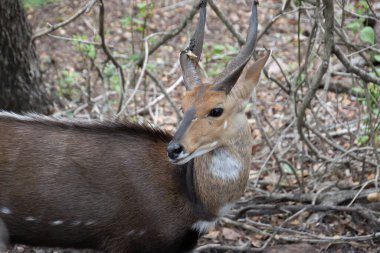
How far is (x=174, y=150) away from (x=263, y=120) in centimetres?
376

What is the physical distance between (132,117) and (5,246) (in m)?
2.52

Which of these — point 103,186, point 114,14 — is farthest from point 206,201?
point 114,14

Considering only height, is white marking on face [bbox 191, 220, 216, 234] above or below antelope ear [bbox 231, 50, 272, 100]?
below

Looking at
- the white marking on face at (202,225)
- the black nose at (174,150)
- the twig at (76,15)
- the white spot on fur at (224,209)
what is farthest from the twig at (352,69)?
the twig at (76,15)

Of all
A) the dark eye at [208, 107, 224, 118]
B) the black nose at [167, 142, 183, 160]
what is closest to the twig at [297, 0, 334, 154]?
the dark eye at [208, 107, 224, 118]

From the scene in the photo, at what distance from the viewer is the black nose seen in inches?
169

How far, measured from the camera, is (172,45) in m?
9.24

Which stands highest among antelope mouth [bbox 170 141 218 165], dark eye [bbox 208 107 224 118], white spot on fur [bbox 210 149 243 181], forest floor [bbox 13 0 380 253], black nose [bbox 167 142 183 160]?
dark eye [bbox 208 107 224 118]

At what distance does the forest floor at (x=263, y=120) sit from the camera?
589 centimetres

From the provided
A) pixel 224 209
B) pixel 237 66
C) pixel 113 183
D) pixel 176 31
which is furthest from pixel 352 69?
pixel 113 183

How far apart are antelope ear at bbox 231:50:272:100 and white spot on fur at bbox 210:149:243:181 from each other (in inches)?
15.4

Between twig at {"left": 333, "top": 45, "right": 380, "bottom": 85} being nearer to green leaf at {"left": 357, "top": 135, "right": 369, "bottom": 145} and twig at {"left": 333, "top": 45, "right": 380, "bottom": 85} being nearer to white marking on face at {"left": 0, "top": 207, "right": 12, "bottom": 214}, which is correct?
green leaf at {"left": 357, "top": 135, "right": 369, "bottom": 145}

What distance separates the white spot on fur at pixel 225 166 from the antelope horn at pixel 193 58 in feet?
1.61

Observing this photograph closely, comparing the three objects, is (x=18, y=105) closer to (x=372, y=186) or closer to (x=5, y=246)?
(x=5, y=246)
